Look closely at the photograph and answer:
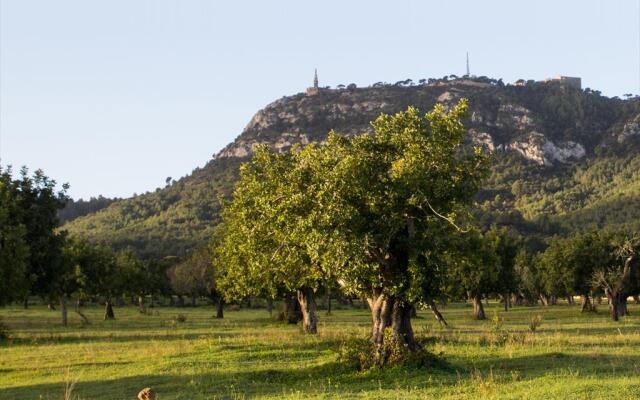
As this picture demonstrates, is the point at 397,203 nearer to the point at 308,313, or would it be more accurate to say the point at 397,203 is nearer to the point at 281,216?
the point at 281,216

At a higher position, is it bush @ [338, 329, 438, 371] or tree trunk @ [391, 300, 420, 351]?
tree trunk @ [391, 300, 420, 351]

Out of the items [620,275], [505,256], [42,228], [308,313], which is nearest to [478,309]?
[505,256]

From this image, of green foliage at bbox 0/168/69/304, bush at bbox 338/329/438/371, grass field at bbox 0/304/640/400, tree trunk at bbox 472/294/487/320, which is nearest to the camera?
grass field at bbox 0/304/640/400

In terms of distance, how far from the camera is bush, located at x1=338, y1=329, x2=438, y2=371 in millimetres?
27312

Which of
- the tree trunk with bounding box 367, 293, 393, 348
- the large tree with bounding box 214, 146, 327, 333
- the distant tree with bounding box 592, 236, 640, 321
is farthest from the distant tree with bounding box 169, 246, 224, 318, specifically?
the tree trunk with bounding box 367, 293, 393, 348

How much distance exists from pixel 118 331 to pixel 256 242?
29.3 m

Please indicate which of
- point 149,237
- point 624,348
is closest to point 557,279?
point 624,348

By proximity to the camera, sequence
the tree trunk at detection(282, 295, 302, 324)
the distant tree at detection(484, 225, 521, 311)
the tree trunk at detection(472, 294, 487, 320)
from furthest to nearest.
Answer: the distant tree at detection(484, 225, 521, 311) < the tree trunk at detection(472, 294, 487, 320) < the tree trunk at detection(282, 295, 302, 324)

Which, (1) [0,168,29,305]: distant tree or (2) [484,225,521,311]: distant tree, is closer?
(1) [0,168,29,305]: distant tree

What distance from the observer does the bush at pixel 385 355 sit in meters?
27.3

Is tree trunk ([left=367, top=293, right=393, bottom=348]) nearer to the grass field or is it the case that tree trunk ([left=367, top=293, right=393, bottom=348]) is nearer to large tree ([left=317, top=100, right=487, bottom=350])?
large tree ([left=317, top=100, right=487, bottom=350])

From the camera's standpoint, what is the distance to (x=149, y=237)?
18612 centimetres

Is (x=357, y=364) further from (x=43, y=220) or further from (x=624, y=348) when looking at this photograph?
(x=43, y=220)

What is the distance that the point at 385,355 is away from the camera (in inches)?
1099
